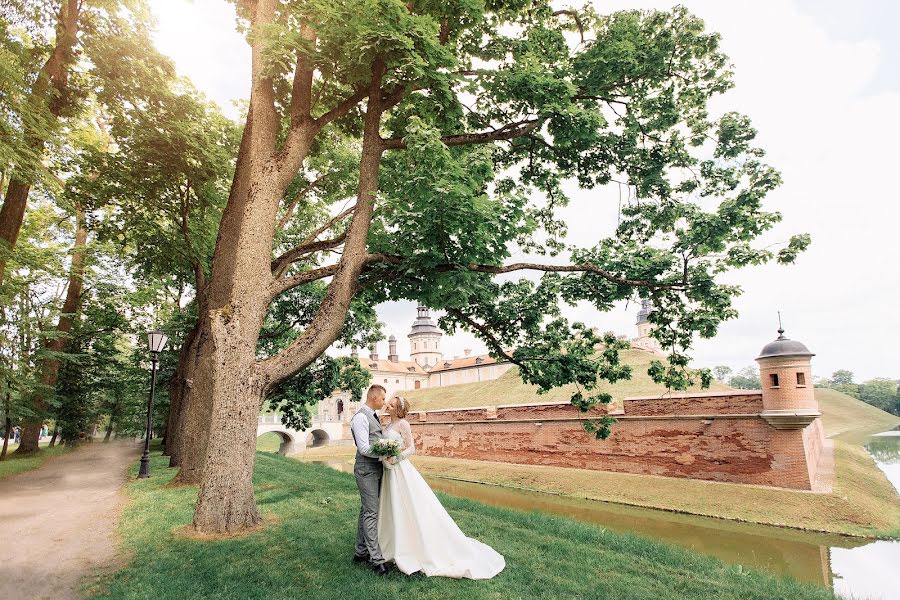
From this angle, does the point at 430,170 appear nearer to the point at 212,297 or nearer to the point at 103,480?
the point at 212,297

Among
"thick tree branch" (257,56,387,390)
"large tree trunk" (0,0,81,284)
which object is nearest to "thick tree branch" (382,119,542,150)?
"thick tree branch" (257,56,387,390)

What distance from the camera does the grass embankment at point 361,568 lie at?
4.33 metres

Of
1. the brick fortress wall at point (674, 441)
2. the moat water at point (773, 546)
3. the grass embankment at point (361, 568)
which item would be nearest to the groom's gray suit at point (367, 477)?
the grass embankment at point (361, 568)

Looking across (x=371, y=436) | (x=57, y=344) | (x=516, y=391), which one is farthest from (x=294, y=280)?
(x=516, y=391)

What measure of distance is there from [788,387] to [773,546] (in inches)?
231

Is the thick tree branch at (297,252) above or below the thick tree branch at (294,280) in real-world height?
above

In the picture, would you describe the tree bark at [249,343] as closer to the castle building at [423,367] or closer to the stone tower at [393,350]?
the castle building at [423,367]

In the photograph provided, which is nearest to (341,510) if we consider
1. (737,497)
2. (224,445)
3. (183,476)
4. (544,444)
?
(224,445)

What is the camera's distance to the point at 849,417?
4350 centimetres

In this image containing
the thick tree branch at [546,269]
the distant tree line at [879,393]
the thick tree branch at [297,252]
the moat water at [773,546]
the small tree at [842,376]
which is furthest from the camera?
the small tree at [842,376]

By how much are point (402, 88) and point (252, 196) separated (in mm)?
2862

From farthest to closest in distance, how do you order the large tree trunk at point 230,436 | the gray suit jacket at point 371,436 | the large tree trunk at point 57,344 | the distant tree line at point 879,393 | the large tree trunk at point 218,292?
the distant tree line at point 879,393
the large tree trunk at point 57,344
the large tree trunk at point 218,292
the large tree trunk at point 230,436
the gray suit jacket at point 371,436

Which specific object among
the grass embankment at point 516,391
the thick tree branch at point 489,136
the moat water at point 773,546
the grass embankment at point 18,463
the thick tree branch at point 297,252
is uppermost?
the thick tree branch at point 489,136

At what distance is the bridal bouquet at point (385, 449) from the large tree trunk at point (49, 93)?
9751 millimetres
